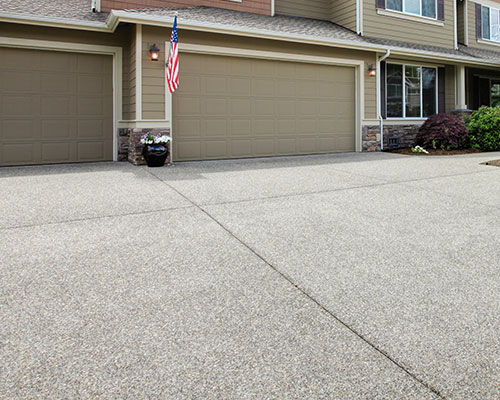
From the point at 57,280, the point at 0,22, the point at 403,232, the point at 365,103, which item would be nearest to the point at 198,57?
the point at 0,22

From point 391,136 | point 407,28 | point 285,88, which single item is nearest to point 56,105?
point 285,88

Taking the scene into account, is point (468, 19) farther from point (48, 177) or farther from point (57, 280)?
point (57, 280)

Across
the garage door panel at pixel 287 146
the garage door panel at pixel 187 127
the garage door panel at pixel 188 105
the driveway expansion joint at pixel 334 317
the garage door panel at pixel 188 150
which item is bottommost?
the driveway expansion joint at pixel 334 317

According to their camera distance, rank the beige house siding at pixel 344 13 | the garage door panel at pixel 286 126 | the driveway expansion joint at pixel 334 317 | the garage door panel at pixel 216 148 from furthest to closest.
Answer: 1. the beige house siding at pixel 344 13
2. the garage door panel at pixel 286 126
3. the garage door panel at pixel 216 148
4. the driveway expansion joint at pixel 334 317

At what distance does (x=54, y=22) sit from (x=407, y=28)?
388 inches

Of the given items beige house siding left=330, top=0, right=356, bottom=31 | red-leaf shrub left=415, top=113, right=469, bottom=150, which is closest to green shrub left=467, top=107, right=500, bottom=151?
red-leaf shrub left=415, top=113, right=469, bottom=150

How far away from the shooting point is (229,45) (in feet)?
30.8

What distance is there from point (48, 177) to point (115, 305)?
17.7ft

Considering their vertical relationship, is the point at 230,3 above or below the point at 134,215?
above

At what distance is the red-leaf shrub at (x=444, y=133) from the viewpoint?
1116cm

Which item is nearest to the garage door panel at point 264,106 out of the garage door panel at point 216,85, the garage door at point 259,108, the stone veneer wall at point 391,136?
the garage door at point 259,108

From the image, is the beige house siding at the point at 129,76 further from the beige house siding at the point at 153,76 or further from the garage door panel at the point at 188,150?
the garage door panel at the point at 188,150

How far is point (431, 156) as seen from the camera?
10367 mm

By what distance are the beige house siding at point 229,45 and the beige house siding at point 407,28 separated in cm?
144
